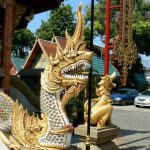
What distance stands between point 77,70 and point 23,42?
3983 centimetres

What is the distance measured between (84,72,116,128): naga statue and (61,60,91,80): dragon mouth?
213 cm

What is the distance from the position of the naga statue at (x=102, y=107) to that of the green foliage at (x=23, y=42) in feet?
121

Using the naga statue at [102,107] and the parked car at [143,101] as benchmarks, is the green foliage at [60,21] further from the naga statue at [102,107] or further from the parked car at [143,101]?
the naga statue at [102,107]

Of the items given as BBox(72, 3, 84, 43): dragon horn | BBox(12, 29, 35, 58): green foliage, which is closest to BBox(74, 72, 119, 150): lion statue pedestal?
BBox(72, 3, 84, 43): dragon horn

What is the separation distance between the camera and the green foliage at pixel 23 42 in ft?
143

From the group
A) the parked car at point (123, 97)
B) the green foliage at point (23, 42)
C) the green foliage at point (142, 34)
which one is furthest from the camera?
the green foliage at point (23, 42)

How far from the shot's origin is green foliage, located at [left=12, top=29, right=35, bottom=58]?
43.7 metres

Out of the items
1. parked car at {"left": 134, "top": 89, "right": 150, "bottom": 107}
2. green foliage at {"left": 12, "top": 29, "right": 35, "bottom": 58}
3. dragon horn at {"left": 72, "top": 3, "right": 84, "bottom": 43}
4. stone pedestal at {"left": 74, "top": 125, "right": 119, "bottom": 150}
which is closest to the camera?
dragon horn at {"left": 72, "top": 3, "right": 84, "bottom": 43}

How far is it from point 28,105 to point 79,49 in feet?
→ 19.8

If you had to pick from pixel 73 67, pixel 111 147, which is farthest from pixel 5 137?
pixel 111 147

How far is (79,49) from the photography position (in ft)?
16.2

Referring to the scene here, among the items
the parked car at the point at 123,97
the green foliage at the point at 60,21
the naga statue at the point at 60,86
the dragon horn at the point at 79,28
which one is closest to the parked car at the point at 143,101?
the parked car at the point at 123,97

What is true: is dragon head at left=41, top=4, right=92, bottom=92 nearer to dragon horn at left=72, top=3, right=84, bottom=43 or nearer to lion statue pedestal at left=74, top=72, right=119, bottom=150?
dragon horn at left=72, top=3, right=84, bottom=43

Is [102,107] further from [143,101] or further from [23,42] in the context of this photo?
[23,42]
